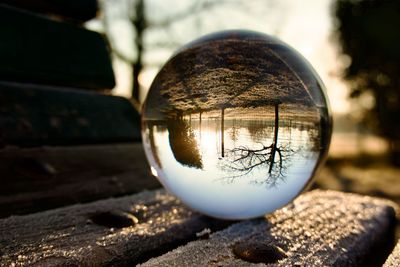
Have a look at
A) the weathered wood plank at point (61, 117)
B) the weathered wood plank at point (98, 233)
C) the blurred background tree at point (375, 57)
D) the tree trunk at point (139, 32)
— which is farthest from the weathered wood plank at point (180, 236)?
the blurred background tree at point (375, 57)

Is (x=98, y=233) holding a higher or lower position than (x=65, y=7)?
lower

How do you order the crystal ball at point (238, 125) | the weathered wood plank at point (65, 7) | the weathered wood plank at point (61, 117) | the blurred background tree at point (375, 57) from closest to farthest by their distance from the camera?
1. the crystal ball at point (238, 125)
2. the weathered wood plank at point (61, 117)
3. the weathered wood plank at point (65, 7)
4. the blurred background tree at point (375, 57)

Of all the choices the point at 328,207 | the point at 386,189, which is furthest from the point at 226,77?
the point at 386,189

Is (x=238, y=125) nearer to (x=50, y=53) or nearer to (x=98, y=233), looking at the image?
(x=98, y=233)

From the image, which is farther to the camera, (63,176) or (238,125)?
(63,176)

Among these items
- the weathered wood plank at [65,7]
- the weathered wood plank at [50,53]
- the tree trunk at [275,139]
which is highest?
the weathered wood plank at [65,7]

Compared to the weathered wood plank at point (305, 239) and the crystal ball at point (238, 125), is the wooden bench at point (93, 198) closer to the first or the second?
the weathered wood plank at point (305, 239)

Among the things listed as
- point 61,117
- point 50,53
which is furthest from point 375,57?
point 61,117
